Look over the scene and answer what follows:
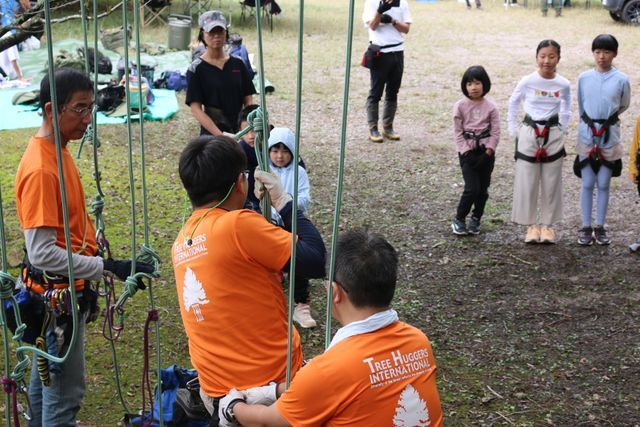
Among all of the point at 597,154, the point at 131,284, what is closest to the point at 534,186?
the point at 597,154

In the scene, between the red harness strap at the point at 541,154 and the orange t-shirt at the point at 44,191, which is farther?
the red harness strap at the point at 541,154

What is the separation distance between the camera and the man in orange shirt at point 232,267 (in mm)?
2500

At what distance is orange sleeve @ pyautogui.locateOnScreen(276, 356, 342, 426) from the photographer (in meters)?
2.12

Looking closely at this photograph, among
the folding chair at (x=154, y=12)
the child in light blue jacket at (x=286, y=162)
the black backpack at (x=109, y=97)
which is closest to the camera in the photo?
the child in light blue jacket at (x=286, y=162)

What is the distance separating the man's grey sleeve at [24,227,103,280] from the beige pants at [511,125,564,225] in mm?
4349

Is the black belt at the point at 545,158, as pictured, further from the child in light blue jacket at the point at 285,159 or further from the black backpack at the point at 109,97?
the black backpack at the point at 109,97

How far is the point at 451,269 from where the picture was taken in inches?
247

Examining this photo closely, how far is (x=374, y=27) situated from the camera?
918cm

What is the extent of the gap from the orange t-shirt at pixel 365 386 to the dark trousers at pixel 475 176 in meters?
4.60

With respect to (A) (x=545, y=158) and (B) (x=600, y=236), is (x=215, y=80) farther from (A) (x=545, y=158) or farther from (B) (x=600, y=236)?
(B) (x=600, y=236)

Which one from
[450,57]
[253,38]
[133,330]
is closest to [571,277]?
[133,330]

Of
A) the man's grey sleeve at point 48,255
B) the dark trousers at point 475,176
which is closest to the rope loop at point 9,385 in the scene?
the man's grey sleeve at point 48,255

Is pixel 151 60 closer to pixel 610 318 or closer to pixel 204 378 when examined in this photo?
pixel 610 318

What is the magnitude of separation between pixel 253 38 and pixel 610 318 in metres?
13.2
